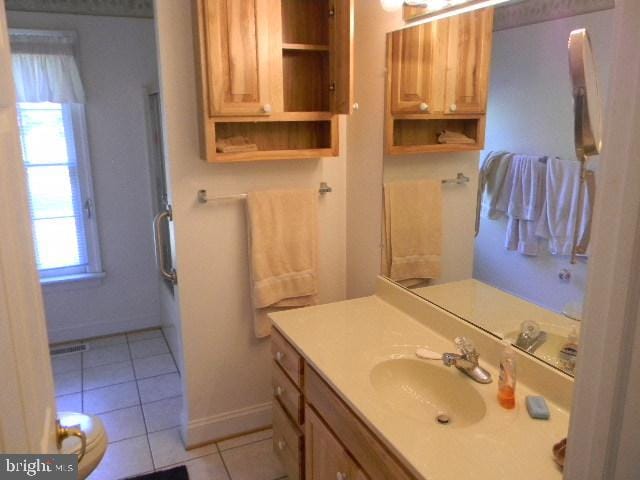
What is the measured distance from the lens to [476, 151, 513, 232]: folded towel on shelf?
1.70 meters

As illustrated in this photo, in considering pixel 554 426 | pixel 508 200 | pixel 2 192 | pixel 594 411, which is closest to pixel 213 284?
pixel 508 200

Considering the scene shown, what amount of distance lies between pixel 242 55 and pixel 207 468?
1.88 m

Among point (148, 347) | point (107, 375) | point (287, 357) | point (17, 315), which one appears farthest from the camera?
point (148, 347)

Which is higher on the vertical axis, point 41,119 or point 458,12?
Result: point 458,12

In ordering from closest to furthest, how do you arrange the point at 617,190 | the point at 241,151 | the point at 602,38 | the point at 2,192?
the point at 617,190 → the point at 2,192 → the point at 602,38 → the point at 241,151

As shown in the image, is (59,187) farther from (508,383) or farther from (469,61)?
(508,383)

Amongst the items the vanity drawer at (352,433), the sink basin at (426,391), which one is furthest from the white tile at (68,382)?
the sink basin at (426,391)

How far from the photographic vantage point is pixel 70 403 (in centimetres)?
299

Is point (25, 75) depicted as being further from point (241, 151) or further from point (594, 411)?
point (594, 411)

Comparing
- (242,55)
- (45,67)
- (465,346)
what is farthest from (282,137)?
(45,67)

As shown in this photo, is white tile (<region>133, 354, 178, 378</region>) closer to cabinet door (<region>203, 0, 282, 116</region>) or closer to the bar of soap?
cabinet door (<region>203, 0, 282, 116</region>)

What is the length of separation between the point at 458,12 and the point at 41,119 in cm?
284

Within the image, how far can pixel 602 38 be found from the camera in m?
1.31

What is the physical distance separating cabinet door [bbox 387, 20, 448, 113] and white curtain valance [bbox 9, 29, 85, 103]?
225 centimetres
